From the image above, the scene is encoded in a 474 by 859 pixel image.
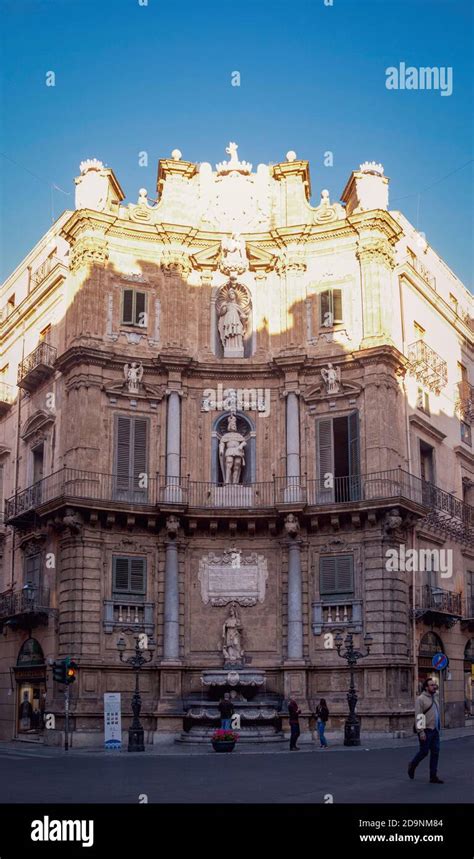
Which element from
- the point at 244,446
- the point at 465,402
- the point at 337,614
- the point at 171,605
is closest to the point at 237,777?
the point at 171,605

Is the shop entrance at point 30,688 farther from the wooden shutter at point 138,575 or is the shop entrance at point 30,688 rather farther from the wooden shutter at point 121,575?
the wooden shutter at point 138,575

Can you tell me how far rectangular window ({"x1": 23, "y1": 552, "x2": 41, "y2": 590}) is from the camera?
115 ft

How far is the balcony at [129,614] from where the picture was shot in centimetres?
3266

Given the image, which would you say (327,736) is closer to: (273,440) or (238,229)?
(273,440)

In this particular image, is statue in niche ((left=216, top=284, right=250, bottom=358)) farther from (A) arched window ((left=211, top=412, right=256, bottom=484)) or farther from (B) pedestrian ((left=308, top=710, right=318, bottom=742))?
(B) pedestrian ((left=308, top=710, right=318, bottom=742))

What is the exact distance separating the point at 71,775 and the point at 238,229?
22.8 meters

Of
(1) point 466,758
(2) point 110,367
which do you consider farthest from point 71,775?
(2) point 110,367

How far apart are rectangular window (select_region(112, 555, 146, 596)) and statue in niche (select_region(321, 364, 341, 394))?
880 centimetres

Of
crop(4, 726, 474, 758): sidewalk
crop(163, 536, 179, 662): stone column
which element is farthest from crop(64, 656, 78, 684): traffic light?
crop(163, 536, 179, 662): stone column

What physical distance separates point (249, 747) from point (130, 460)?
422 inches

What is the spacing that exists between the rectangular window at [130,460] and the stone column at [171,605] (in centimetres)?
211

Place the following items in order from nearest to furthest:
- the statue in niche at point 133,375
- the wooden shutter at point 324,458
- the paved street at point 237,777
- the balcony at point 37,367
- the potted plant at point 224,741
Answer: the paved street at point 237,777, the potted plant at point 224,741, the wooden shutter at point 324,458, the statue in niche at point 133,375, the balcony at point 37,367

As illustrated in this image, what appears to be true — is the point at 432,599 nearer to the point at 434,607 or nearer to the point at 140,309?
the point at 434,607

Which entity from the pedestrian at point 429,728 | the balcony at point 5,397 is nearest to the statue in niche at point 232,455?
the balcony at point 5,397
